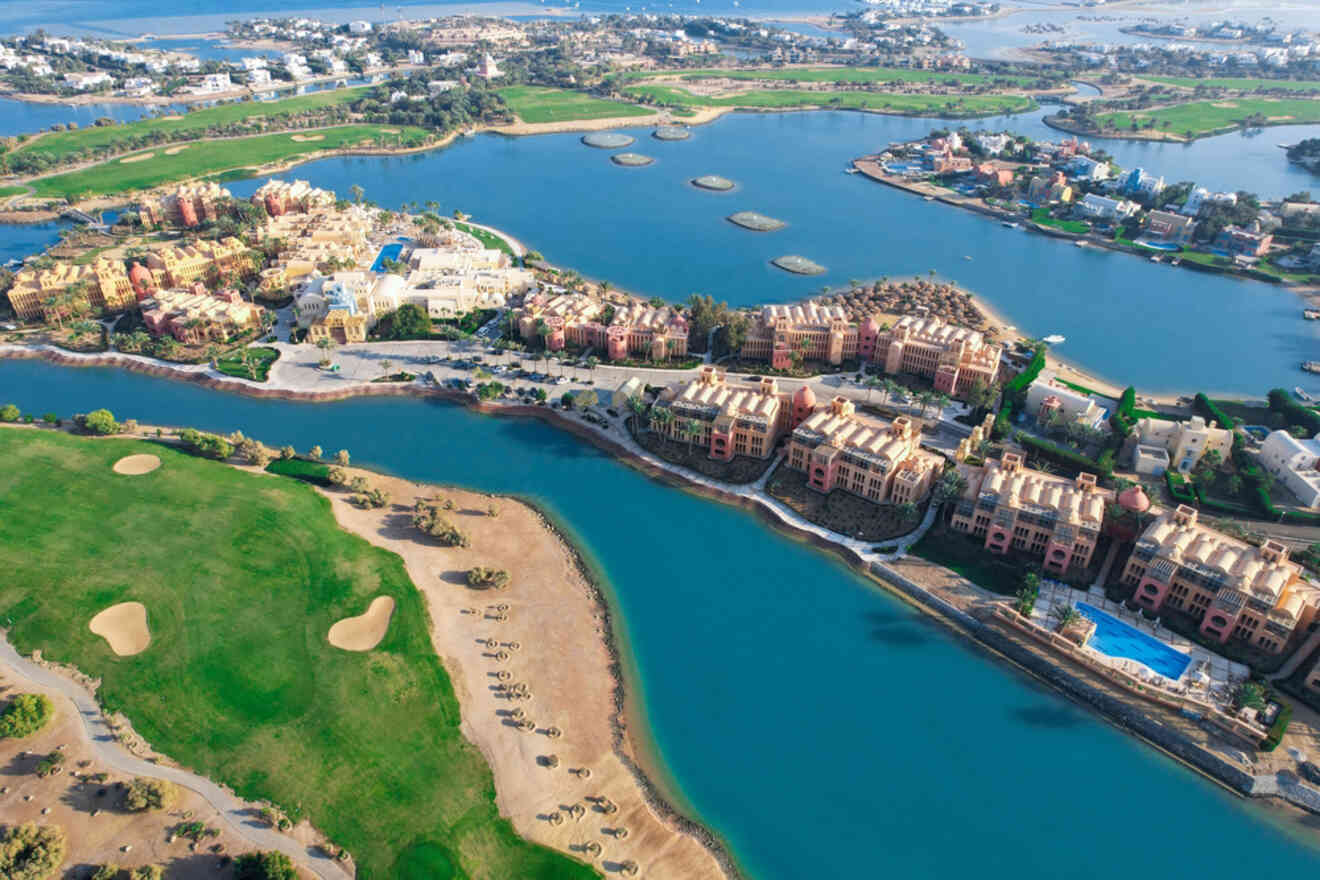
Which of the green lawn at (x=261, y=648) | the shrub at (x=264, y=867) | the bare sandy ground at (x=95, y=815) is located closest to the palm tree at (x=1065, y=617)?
the green lawn at (x=261, y=648)

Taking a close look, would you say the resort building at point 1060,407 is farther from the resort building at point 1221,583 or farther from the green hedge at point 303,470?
the green hedge at point 303,470

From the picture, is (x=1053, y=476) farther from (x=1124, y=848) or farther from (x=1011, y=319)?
(x=1011, y=319)

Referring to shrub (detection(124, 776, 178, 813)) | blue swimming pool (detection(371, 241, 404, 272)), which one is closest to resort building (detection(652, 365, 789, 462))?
shrub (detection(124, 776, 178, 813))

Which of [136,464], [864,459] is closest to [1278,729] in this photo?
[864,459]

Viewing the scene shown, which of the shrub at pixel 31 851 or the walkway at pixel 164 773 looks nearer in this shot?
the shrub at pixel 31 851

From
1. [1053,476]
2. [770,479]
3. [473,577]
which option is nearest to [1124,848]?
[1053,476]

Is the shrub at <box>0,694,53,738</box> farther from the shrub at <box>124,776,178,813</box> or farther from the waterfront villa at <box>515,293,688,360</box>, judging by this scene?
the waterfront villa at <box>515,293,688,360</box>
